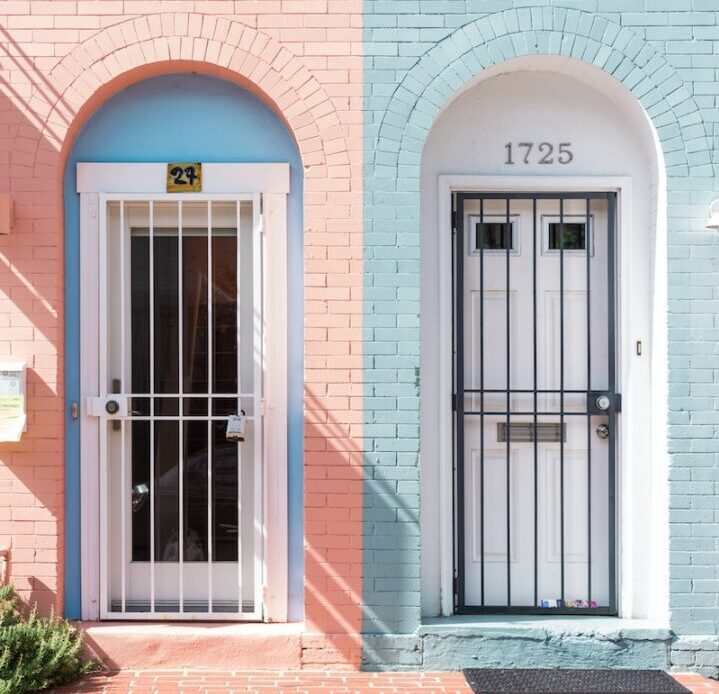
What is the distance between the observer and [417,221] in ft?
17.0

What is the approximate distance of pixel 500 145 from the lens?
216 inches

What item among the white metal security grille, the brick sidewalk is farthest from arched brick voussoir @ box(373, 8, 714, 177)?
the brick sidewalk

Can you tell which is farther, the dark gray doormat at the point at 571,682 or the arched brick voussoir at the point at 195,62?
the arched brick voussoir at the point at 195,62

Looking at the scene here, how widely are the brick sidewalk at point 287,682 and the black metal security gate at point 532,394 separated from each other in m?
0.65

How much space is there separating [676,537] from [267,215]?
2.89 metres

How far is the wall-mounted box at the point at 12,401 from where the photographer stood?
16.8 ft

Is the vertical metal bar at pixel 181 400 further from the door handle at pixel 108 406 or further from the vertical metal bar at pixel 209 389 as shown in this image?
the door handle at pixel 108 406

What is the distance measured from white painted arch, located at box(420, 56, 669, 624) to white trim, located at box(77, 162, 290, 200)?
Result: 88 cm

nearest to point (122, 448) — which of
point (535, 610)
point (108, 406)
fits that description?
point (108, 406)

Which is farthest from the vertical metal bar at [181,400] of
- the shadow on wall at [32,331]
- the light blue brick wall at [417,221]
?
the light blue brick wall at [417,221]

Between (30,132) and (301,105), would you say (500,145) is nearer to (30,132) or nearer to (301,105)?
(301,105)

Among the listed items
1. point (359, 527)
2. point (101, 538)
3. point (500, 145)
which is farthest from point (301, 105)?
point (101, 538)

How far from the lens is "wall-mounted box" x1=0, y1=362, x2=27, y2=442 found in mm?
5129

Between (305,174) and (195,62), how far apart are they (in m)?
0.87
